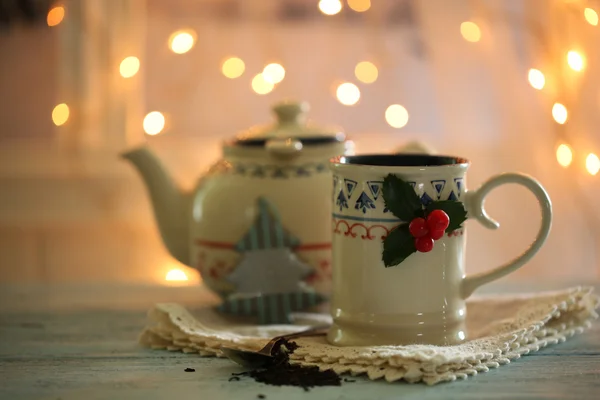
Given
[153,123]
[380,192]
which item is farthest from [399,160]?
[153,123]

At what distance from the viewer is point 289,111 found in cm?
88

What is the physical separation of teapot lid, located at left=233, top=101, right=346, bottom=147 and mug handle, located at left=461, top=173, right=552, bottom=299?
0.21 metres

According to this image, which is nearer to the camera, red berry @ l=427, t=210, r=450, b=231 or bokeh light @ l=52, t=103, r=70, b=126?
red berry @ l=427, t=210, r=450, b=231

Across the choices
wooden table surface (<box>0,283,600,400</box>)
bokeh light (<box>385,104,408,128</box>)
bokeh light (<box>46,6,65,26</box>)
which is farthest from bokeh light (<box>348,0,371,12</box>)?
wooden table surface (<box>0,283,600,400</box>)

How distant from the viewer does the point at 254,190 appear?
82cm

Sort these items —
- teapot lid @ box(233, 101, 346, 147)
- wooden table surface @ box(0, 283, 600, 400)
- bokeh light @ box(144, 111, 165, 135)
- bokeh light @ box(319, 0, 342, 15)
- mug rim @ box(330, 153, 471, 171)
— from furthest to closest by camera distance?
bokeh light @ box(144, 111, 165, 135) → bokeh light @ box(319, 0, 342, 15) → teapot lid @ box(233, 101, 346, 147) → mug rim @ box(330, 153, 471, 171) → wooden table surface @ box(0, 283, 600, 400)

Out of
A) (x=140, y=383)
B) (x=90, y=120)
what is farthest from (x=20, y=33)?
(x=140, y=383)

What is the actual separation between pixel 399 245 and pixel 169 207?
0.34m

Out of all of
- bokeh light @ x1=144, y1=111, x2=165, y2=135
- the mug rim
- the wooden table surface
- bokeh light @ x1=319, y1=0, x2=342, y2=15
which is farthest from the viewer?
bokeh light @ x1=144, y1=111, x2=165, y2=135

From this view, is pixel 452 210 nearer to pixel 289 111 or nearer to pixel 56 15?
pixel 289 111

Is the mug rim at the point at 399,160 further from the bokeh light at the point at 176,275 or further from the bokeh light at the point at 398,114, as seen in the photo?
the bokeh light at the point at 176,275

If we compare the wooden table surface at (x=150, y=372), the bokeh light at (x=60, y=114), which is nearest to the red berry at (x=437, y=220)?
the wooden table surface at (x=150, y=372)

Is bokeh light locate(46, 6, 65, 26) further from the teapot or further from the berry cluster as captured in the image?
the berry cluster

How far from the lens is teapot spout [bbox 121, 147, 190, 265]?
0.89m
